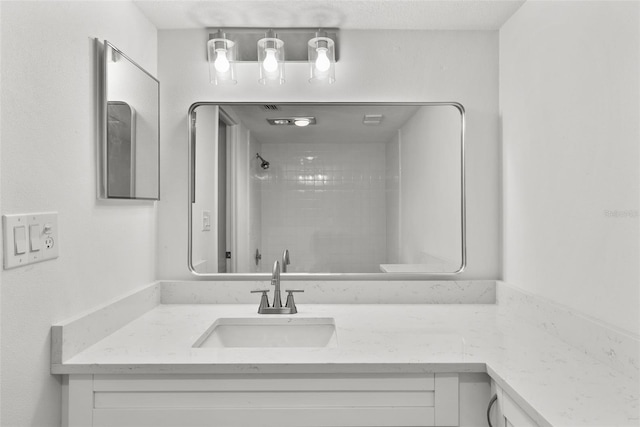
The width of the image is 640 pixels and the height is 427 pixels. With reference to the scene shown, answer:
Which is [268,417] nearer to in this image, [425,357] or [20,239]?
[425,357]

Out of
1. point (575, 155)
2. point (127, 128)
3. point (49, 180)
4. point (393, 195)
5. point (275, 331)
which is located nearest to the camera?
point (49, 180)

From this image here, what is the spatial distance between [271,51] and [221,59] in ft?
0.68

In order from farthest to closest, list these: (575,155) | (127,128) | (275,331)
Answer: (275,331) < (127,128) < (575,155)

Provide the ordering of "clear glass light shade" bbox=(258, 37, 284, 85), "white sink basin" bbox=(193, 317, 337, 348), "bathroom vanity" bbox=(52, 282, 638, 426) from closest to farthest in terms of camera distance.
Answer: "bathroom vanity" bbox=(52, 282, 638, 426) < "white sink basin" bbox=(193, 317, 337, 348) < "clear glass light shade" bbox=(258, 37, 284, 85)

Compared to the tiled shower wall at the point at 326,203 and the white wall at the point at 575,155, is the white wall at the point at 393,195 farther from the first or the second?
the white wall at the point at 575,155

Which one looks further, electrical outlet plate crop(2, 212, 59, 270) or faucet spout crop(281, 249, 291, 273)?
faucet spout crop(281, 249, 291, 273)

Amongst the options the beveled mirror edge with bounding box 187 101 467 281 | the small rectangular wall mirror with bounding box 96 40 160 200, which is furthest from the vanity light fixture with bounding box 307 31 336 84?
the small rectangular wall mirror with bounding box 96 40 160 200

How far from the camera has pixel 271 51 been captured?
6.19 feet

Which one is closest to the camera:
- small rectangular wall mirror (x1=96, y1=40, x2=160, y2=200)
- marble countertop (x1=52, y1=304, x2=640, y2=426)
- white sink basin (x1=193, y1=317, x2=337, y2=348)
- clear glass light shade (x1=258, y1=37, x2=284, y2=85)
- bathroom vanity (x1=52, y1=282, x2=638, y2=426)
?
marble countertop (x1=52, y1=304, x2=640, y2=426)

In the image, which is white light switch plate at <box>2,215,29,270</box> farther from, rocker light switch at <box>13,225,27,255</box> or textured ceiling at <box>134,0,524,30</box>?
textured ceiling at <box>134,0,524,30</box>

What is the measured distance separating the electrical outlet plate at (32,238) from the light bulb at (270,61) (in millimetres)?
1031

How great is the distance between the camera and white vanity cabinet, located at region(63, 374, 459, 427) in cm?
123

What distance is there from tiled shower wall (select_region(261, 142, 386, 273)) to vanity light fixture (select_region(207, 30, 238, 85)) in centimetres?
33

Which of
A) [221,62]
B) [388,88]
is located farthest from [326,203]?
[221,62]
